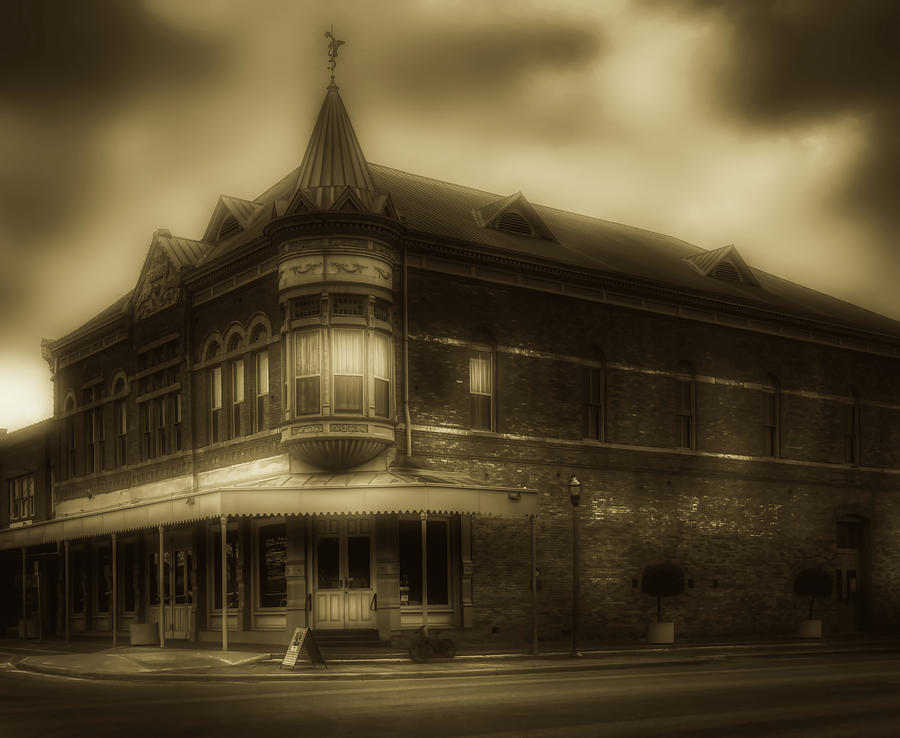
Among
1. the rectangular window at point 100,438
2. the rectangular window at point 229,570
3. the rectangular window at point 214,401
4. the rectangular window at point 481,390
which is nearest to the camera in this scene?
the rectangular window at point 229,570

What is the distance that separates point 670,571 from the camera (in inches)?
1192

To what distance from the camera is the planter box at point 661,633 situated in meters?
30.3

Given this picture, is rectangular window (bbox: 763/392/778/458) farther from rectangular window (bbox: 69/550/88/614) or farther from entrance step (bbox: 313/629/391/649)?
rectangular window (bbox: 69/550/88/614)

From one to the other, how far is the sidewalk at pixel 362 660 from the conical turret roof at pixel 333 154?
11070 mm

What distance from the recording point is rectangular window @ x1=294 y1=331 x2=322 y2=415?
27.4 meters

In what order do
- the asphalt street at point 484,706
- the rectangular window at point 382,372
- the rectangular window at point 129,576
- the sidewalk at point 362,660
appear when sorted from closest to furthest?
the asphalt street at point 484,706
the sidewalk at point 362,660
the rectangular window at point 382,372
the rectangular window at point 129,576

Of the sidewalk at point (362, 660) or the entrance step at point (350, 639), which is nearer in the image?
the sidewalk at point (362, 660)

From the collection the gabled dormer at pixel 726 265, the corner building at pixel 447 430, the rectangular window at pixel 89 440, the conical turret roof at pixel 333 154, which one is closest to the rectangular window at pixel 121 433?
the corner building at pixel 447 430

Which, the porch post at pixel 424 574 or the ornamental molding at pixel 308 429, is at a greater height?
the ornamental molding at pixel 308 429

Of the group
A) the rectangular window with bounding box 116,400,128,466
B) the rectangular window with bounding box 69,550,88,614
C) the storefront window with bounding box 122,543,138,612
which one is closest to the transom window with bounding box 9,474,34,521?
the rectangular window with bounding box 69,550,88,614

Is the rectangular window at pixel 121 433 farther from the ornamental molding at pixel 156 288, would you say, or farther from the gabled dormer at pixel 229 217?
the gabled dormer at pixel 229 217

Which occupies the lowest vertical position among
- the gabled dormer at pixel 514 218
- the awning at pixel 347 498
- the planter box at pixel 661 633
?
the planter box at pixel 661 633

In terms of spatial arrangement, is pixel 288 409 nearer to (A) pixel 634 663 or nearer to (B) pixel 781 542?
(A) pixel 634 663

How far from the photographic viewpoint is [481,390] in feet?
99.3
